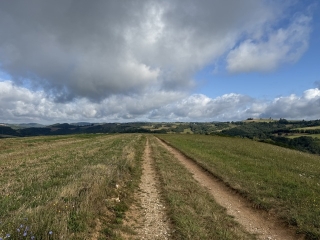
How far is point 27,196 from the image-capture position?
9828 millimetres

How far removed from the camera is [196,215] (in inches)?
355

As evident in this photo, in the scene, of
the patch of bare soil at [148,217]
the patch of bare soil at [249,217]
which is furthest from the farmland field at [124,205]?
the patch of bare soil at [249,217]

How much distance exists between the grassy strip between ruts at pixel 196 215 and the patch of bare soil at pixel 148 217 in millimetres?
372

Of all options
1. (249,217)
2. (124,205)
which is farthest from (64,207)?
(249,217)

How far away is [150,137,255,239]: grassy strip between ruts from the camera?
294 inches

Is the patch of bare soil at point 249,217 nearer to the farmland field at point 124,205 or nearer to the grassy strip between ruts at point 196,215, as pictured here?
the farmland field at point 124,205

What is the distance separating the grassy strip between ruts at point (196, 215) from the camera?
24.5 feet

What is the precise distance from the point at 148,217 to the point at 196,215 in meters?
1.98

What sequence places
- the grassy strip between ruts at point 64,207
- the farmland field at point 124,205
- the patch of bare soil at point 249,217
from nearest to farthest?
1. the grassy strip between ruts at point 64,207
2. the farmland field at point 124,205
3. the patch of bare soil at point 249,217

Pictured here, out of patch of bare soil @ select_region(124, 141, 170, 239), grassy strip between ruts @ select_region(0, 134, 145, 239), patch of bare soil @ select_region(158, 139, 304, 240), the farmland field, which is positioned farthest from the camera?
patch of bare soil @ select_region(158, 139, 304, 240)

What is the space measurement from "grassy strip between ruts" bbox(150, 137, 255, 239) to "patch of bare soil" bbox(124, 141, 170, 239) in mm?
372

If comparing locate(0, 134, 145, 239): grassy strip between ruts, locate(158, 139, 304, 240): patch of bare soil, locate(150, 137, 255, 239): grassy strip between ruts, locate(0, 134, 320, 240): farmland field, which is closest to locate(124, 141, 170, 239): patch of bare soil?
locate(0, 134, 320, 240): farmland field

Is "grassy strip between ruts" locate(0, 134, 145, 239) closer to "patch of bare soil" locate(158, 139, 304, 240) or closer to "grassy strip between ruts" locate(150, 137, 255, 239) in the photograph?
"grassy strip between ruts" locate(150, 137, 255, 239)

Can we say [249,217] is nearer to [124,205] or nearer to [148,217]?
[148,217]
